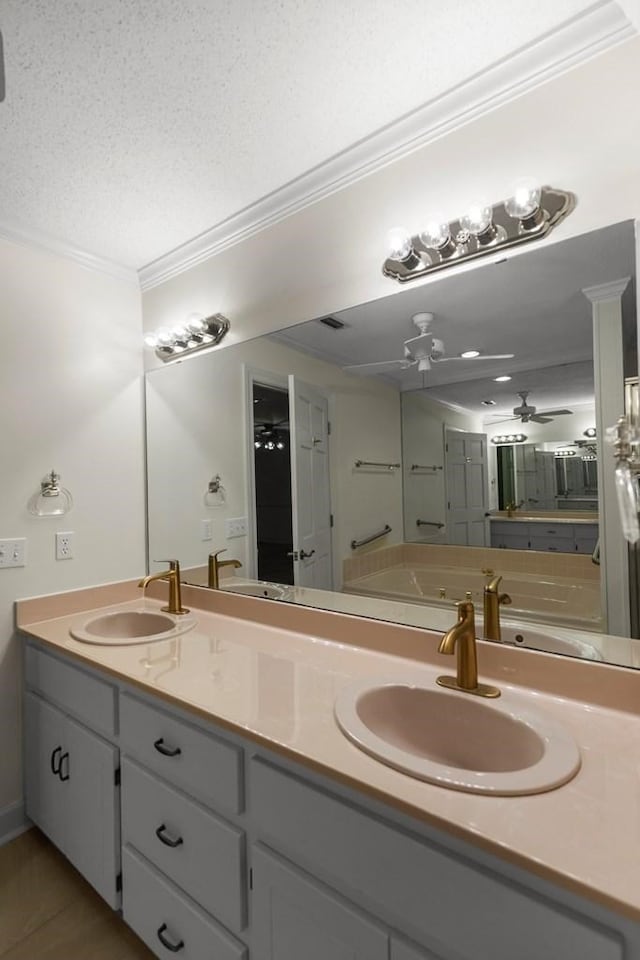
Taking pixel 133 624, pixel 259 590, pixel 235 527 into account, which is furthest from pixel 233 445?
pixel 133 624

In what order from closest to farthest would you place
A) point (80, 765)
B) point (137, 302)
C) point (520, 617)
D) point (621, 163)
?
point (621, 163)
point (520, 617)
point (80, 765)
point (137, 302)

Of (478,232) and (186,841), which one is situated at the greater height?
(478,232)

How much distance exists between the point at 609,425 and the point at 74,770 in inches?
75.2

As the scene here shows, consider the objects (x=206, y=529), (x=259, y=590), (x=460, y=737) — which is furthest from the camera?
(x=206, y=529)

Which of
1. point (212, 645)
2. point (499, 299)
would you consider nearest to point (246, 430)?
point (212, 645)

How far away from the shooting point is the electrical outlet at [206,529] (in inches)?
78.7

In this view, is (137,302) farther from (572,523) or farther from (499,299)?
(572,523)

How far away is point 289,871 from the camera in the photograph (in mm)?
904

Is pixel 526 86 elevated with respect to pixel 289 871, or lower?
elevated

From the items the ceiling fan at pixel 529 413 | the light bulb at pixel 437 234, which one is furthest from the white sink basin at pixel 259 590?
the light bulb at pixel 437 234

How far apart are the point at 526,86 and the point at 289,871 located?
1.88 metres

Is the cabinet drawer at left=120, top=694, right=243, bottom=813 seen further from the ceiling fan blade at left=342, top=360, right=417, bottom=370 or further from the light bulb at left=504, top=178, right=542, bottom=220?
the light bulb at left=504, top=178, right=542, bottom=220

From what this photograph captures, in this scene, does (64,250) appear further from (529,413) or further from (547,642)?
(547,642)

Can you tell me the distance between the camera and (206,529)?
79.3 inches
